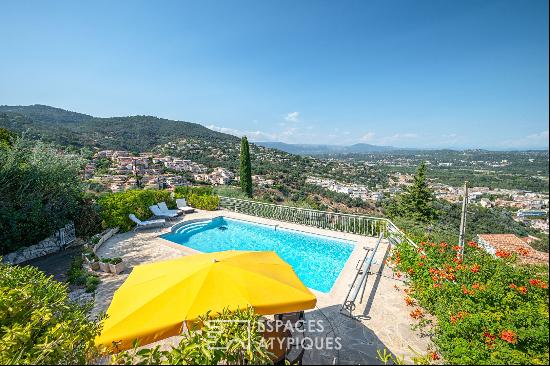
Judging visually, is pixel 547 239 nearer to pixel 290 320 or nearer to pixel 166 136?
pixel 290 320

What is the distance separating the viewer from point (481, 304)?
3555 mm

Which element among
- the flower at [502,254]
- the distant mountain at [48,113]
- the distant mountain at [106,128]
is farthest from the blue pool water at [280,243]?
the distant mountain at [48,113]

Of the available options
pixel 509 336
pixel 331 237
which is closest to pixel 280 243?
pixel 331 237

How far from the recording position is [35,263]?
681cm

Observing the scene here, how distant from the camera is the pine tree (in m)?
20.0

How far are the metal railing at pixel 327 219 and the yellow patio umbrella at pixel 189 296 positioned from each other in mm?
4761

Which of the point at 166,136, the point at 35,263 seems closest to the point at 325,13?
the point at 35,263

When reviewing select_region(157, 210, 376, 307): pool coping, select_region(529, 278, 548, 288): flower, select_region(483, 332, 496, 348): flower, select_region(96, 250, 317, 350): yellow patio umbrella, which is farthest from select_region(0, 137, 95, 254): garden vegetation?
select_region(529, 278, 548, 288): flower

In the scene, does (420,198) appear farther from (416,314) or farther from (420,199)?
(416,314)

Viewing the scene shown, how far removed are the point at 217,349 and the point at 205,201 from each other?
11276 mm

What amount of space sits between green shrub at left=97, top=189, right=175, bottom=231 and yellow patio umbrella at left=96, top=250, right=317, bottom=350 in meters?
7.18

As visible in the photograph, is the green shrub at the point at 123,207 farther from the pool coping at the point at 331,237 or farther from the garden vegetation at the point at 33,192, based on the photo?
the pool coping at the point at 331,237

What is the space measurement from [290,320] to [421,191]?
20388 millimetres

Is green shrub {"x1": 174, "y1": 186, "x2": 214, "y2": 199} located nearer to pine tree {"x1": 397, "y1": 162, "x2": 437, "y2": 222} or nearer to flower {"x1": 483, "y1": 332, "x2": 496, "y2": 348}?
flower {"x1": 483, "y1": 332, "x2": 496, "y2": 348}
